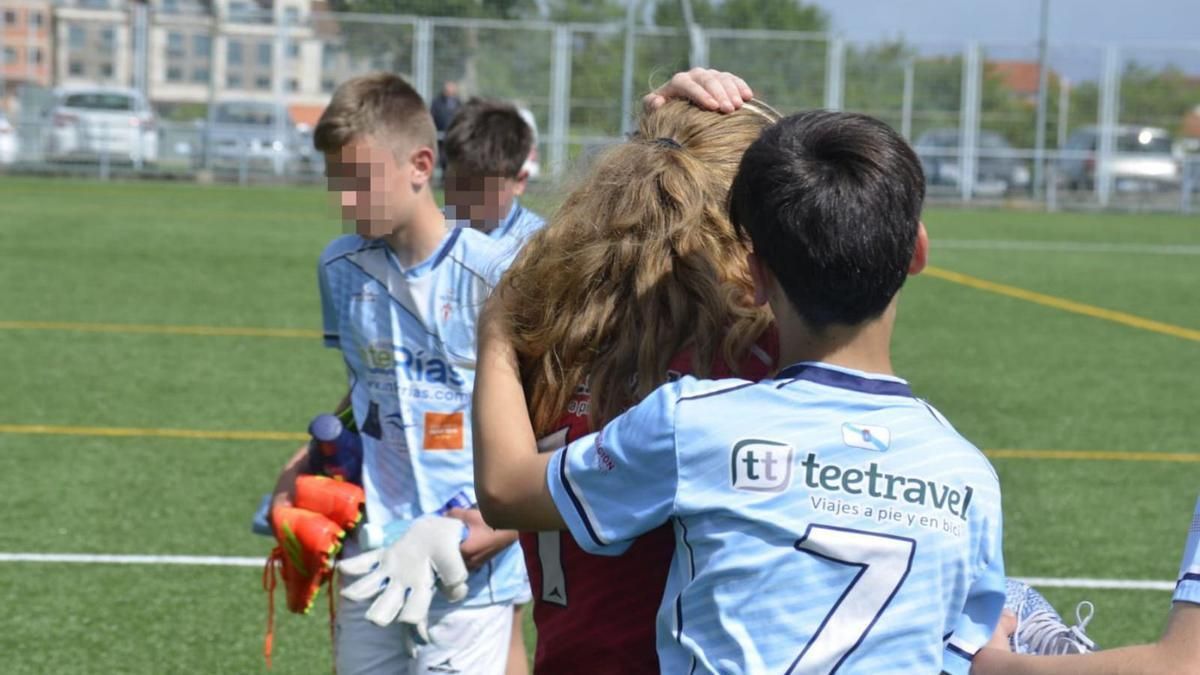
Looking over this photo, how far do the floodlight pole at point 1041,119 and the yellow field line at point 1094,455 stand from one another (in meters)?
23.6

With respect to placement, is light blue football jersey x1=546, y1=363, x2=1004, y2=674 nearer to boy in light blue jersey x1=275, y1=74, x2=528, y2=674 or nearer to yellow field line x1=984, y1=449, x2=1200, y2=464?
boy in light blue jersey x1=275, y1=74, x2=528, y2=674

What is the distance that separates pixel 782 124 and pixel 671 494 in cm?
46

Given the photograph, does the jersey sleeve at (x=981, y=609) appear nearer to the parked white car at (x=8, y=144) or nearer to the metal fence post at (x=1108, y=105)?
the parked white car at (x=8, y=144)

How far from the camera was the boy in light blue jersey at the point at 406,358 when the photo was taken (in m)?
3.37

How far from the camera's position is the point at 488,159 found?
501 cm

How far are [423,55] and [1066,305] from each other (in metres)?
18.8

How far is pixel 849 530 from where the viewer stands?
1.75 metres

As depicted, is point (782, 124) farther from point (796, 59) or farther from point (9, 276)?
point (796, 59)

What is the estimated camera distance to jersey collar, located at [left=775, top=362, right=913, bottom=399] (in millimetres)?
1778

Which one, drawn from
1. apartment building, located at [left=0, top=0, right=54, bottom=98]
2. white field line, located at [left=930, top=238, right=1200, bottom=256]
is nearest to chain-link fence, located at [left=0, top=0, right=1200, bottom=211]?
white field line, located at [left=930, top=238, right=1200, bottom=256]

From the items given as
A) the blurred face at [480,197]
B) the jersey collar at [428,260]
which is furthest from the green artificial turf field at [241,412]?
the jersey collar at [428,260]

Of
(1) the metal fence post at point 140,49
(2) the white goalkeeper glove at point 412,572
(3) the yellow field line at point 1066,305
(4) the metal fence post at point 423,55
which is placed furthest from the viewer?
(1) the metal fence post at point 140,49

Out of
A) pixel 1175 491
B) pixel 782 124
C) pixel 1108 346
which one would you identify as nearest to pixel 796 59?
pixel 1108 346

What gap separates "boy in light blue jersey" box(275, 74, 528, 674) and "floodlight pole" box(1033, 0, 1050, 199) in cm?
2899
